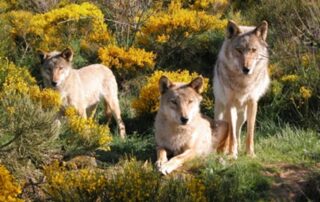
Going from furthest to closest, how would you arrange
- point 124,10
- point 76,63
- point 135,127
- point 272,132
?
point 124,10 → point 76,63 → point 135,127 → point 272,132

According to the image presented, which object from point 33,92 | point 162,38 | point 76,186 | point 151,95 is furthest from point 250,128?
point 162,38

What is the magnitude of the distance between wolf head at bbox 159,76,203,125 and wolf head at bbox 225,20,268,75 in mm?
616

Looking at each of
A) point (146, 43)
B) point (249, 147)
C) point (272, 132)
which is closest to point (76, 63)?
point (146, 43)

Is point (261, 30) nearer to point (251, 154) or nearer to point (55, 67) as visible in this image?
point (251, 154)

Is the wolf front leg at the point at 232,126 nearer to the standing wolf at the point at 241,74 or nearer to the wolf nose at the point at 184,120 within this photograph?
the standing wolf at the point at 241,74

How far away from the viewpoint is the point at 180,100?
28.4ft

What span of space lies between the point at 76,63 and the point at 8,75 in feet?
8.71

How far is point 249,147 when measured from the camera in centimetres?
934

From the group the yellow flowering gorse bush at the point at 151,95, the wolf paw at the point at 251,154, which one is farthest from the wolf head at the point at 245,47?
the yellow flowering gorse bush at the point at 151,95

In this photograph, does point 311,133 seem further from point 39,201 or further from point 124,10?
point 124,10

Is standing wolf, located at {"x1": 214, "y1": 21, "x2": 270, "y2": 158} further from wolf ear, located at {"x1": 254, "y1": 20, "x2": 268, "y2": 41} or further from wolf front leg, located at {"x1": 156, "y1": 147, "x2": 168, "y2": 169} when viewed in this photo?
wolf front leg, located at {"x1": 156, "y1": 147, "x2": 168, "y2": 169}

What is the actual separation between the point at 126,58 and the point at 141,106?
1867mm

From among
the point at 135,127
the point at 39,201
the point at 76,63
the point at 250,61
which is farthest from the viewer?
the point at 76,63

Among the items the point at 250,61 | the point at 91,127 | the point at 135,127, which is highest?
the point at 250,61
